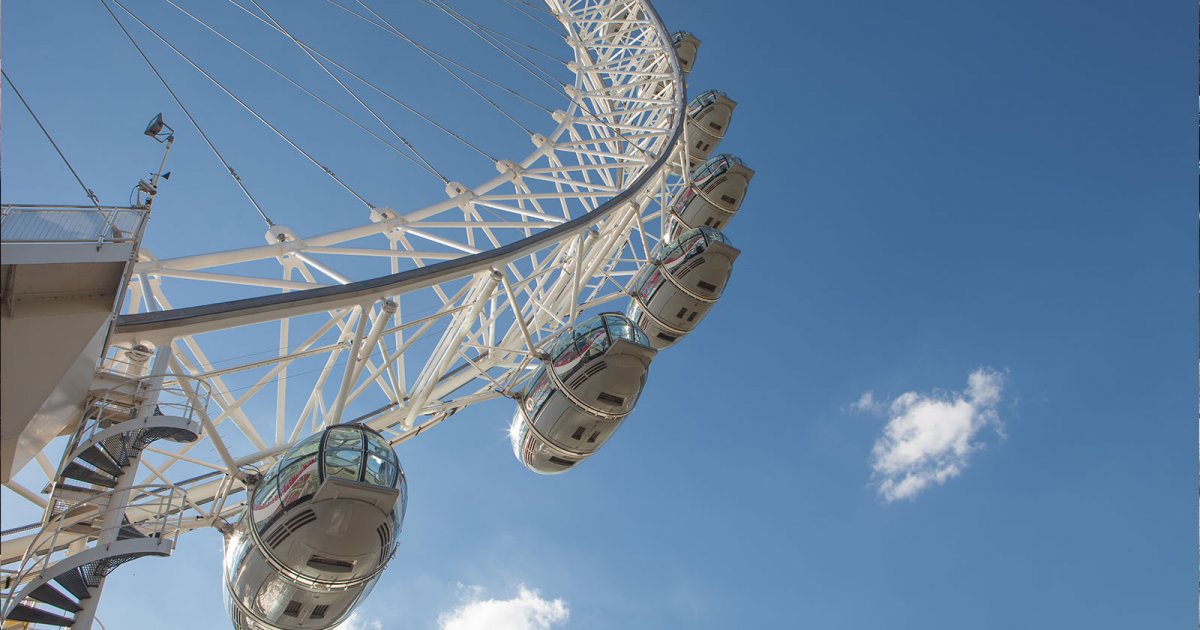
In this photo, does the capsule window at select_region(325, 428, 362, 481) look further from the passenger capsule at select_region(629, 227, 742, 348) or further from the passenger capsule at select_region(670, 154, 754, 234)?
the passenger capsule at select_region(670, 154, 754, 234)

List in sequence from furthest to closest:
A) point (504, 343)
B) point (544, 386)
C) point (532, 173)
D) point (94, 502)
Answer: point (532, 173) < point (504, 343) < point (544, 386) < point (94, 502)

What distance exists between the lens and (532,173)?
21.3m

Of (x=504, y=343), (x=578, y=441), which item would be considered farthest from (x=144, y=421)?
(x=504, y=343)

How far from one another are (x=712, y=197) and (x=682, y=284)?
5.87 m

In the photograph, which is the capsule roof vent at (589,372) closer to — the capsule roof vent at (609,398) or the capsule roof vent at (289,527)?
the capsule roof vent at (609,398)

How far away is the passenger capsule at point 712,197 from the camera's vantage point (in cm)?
2362

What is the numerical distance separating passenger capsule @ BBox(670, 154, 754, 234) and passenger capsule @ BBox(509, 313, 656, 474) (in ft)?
31.7

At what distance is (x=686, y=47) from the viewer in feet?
105

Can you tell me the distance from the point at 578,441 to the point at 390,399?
3512 millimetres

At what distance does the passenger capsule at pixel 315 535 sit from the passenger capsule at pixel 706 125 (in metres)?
20.3

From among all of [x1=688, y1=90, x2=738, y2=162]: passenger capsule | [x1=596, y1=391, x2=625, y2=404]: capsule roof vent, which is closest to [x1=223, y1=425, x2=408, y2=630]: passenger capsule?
[x1=596, y1=391, x2=625, y2=404]: capsule roof vent

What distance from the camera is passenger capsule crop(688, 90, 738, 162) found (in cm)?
2781

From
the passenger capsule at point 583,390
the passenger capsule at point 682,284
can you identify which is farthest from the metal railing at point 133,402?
the passenger capsule at point 682,284

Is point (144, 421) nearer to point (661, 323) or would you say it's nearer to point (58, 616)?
point (58, 616)
